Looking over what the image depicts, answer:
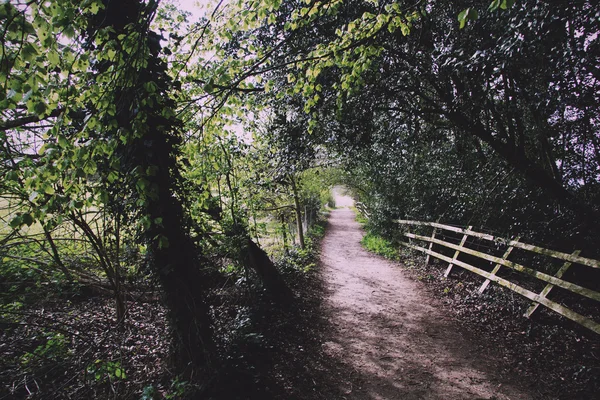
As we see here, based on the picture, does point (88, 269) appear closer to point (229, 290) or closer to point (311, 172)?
point (229, 290)

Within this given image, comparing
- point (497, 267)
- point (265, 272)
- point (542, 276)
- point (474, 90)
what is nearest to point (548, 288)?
point (542, 276)

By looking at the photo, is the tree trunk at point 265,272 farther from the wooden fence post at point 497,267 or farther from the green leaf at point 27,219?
the green leaf at point 27,219

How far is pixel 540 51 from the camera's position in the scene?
11.7 ft

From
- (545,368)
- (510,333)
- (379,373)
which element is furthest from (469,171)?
(379,373)

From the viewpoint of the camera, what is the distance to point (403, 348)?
15.6ft

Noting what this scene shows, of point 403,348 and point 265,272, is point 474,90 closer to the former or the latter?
point 403,348

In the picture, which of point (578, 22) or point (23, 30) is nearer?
point (23, 30)

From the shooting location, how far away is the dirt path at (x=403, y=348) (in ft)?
12.4

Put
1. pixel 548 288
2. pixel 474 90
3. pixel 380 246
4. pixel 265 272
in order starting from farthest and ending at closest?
pixel 380 246
pixel 265 272
pixel 474 90
pixel 548 288

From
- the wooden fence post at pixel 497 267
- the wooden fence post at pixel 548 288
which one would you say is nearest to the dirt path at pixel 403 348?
the wooden fence post at pixel 497 267

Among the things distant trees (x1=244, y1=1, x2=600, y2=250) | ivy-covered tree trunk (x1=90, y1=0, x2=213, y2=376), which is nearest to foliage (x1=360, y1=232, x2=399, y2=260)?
distant trees (x1=244, y1=1, x2=600, y2=250)

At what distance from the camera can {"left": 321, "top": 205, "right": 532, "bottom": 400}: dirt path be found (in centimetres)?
379

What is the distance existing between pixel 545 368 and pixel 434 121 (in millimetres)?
4962

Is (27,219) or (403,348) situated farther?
(403,348)
